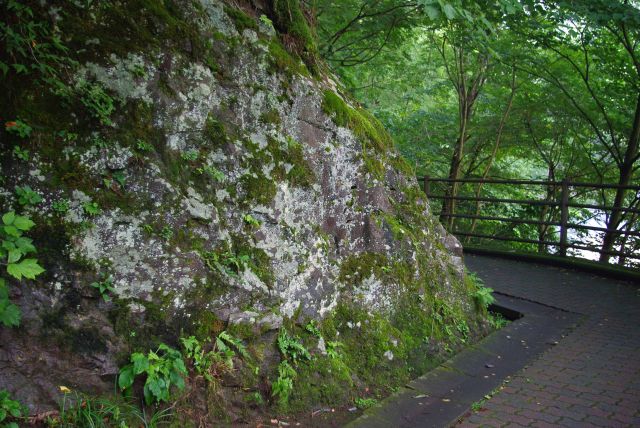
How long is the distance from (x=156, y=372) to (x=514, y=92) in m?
10.7

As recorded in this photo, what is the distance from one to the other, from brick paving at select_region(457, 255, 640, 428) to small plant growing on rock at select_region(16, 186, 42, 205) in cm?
325

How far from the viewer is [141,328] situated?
3.24m

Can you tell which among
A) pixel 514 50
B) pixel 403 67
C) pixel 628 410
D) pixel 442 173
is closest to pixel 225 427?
pixel 628 410

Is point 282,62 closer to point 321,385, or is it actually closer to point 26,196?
point 26,196

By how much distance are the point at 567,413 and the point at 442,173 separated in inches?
493

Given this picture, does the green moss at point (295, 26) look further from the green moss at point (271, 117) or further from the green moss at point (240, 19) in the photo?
the green moss at point (271, 117)

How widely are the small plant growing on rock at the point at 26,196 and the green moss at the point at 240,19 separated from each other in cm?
214

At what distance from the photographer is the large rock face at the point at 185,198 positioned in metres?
3.10

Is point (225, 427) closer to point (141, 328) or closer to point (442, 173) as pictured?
point (141, 328)

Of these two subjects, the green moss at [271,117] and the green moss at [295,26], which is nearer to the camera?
the green moss at [271,117]

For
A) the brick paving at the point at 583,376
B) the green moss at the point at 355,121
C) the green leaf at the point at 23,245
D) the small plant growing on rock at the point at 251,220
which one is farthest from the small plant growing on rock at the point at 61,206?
the brick paving at the point at 583,376

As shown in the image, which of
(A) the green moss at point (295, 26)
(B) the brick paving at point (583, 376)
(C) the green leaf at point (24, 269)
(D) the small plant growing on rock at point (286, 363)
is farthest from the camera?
(A) the green moss at point (295, 26)

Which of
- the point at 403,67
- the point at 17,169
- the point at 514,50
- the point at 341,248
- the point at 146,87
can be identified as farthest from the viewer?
the point at 403,67

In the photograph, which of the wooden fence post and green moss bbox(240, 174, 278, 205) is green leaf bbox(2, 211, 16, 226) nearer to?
green moss bbox(240, 174, 278, 205)
